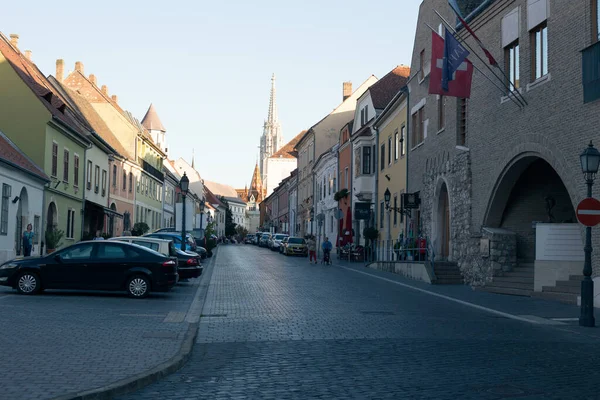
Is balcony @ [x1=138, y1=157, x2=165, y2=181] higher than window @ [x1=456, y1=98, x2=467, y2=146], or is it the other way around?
balcony @ [x1=138, y1=157, x2=165, y2=181]

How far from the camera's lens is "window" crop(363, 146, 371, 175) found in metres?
47.0

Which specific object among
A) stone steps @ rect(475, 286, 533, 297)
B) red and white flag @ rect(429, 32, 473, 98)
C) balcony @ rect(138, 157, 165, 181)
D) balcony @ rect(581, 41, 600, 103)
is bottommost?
stone steps @ rect(475, 286, 533, 297)

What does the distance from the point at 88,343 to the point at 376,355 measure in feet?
13.5

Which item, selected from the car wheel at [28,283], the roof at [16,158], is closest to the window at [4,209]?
the roof at [16,158]

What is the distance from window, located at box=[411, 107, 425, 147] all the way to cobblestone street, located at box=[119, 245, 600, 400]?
1687cm

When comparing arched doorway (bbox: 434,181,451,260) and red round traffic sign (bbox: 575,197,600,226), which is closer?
red round traffic sign (bbox: 575,197,600,226)

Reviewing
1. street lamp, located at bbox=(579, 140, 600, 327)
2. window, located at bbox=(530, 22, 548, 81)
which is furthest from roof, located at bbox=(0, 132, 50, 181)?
street lamp, located at bbox=(579, 140, 600, 327)

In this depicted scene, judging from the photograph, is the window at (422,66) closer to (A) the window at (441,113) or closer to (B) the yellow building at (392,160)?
(B) the yellow building at (392,160)

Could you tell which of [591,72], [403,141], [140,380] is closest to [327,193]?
[403,141]

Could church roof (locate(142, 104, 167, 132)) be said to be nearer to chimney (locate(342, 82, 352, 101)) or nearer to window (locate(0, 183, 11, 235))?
chimney (locate(342, 82, 352, 101))

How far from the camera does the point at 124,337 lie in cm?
1166

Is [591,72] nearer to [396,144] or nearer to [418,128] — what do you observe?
[418,128]

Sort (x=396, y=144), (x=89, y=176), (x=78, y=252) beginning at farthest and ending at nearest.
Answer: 1. (x=89, y=176)
2. (x=396, y=144)
3. (x=78, y=252)

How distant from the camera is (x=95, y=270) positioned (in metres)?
18.9
